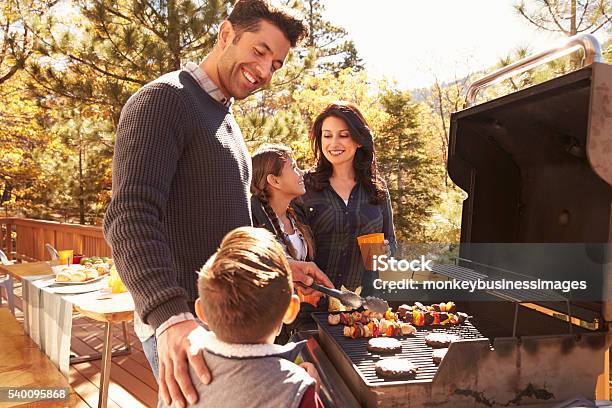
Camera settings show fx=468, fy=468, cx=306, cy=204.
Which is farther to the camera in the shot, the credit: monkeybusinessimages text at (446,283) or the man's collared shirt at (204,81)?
the credit: monkeybusinessimages text at (446,283)

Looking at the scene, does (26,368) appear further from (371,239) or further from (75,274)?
(371,239)

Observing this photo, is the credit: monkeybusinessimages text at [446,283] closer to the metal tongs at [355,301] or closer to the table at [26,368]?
the metal tongs at [355,301]

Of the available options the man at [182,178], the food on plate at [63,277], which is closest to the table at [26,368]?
the food on plate at [63,277]

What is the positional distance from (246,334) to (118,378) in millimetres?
3351

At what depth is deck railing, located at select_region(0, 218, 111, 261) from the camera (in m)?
7.01

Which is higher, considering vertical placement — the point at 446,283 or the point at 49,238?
the point at 446,283

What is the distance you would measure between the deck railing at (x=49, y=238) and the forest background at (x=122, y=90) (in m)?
1.27

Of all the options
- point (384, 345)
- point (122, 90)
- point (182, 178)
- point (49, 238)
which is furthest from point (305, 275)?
point (49, 238)

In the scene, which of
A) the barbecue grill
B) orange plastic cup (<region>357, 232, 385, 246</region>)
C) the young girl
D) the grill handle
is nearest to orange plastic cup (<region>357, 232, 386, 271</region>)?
orange plastic cup (<region>357, 232, 385, 246</region>)

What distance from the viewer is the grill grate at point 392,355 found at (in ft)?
4.39

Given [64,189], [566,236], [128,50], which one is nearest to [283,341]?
[566,236]

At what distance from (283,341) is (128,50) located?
246 inches

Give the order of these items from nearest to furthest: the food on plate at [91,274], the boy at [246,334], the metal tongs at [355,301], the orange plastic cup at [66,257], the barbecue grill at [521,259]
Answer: the boy at [246,334]
the barbecue grill at [521,259]
the metal tongs at [355,301]
the food on plate at [91,274]
the orange plastic cup at [66,257]

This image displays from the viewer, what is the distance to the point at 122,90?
713 centimetres
